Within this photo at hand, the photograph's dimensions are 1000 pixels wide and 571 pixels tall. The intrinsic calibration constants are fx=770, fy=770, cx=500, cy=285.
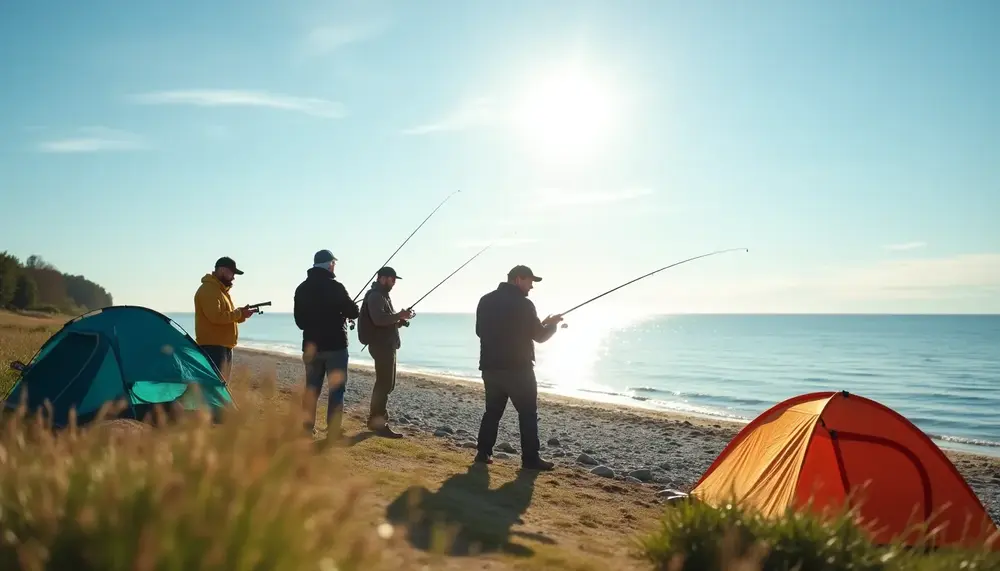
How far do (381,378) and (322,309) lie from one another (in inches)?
63.9

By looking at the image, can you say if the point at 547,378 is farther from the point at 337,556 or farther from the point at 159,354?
the point at 337,556

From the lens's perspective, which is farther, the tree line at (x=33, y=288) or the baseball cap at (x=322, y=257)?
the tree line at (x=33, y=288)

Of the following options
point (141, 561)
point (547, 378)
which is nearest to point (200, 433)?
point (141, 561)

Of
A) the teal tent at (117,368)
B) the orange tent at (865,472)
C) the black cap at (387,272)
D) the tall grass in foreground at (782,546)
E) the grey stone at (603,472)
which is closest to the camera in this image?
the tall grass in foreground at (782,546)

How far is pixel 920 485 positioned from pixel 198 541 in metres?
6.55

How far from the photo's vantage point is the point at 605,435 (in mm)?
16766

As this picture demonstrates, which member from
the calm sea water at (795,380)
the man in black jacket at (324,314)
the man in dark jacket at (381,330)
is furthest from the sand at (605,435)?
the calm sea water at (795,380)

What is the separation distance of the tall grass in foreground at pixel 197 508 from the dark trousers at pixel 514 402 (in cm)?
565

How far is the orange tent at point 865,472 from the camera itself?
6.85m

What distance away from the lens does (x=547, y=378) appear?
4169 cm

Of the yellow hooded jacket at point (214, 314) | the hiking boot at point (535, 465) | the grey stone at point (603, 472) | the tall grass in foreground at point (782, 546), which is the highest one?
the yellow hooded jacket at point (214, 314)

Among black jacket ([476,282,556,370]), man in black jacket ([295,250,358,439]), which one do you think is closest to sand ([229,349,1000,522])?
man in black jacket ([295,250,358,439])

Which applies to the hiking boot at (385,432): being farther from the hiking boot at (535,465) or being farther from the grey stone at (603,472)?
the grey stone at (603,472)

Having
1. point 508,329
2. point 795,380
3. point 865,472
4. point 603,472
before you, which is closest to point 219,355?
point 508,329
